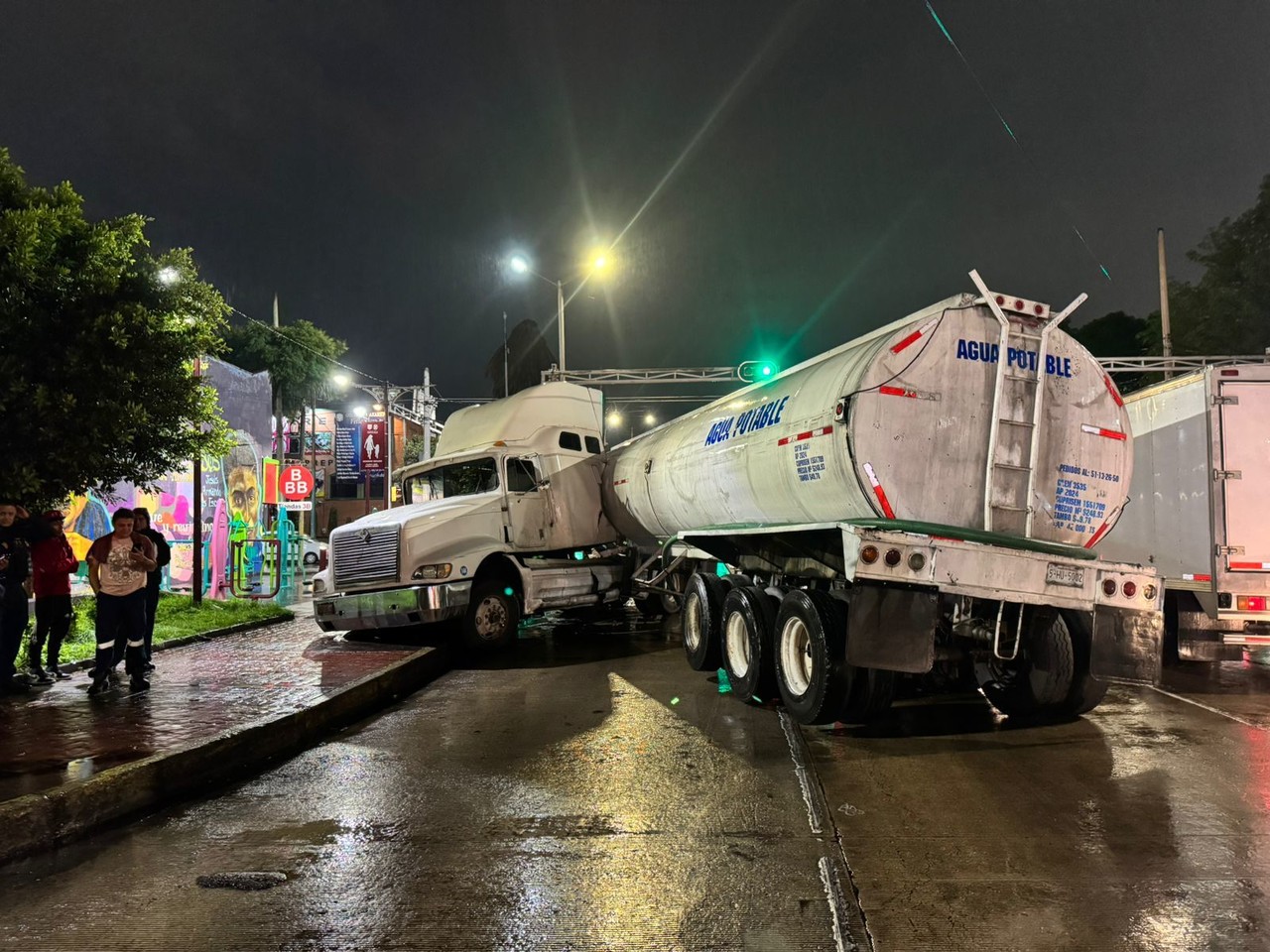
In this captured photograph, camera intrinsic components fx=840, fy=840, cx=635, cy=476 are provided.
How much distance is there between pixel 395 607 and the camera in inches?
428

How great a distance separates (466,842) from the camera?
177 inches

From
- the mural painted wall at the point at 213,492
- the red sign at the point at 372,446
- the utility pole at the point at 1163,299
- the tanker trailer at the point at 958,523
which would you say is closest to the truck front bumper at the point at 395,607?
the tanker trailer at the point at 958,523

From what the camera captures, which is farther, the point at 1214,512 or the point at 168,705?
the point at 1214,512

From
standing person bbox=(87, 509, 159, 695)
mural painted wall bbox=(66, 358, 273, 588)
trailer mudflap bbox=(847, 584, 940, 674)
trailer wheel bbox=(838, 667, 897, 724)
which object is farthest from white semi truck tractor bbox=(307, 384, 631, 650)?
trailer mudflap bbox=(847, 584, 940, 674)

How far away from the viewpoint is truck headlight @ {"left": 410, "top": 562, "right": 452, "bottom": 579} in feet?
35.9

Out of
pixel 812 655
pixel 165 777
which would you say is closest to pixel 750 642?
pixel 812 655

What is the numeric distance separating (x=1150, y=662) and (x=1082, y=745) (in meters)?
0.84

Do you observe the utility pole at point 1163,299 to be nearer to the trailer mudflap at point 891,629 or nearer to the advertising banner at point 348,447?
the trailer mudflap at point 891,629

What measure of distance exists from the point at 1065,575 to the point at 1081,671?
4.17 feet

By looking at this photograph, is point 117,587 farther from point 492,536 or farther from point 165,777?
point 492,536

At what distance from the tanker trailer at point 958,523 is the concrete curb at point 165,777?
3.89 meters

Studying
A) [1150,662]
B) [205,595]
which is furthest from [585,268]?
[1150,662]

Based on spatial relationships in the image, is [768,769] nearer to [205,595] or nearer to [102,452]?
[102,452]

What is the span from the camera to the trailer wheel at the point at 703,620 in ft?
31.1
